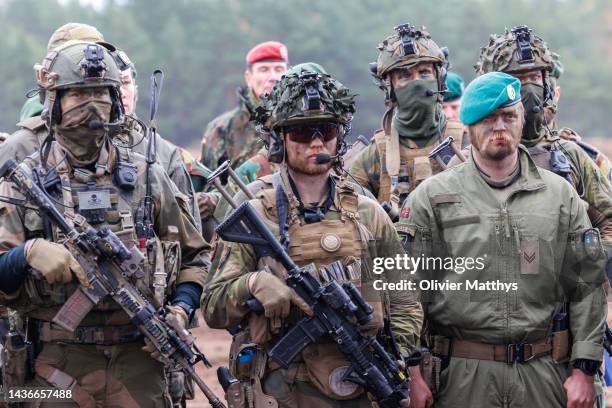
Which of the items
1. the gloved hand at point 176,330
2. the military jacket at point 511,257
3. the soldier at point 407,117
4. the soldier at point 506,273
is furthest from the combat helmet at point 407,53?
the gloved hand at point 176,330

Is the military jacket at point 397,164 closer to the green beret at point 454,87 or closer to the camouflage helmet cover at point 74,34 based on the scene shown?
the camouflage helmet cover at point 74,34

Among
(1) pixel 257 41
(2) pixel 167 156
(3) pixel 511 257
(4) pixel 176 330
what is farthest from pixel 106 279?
(1) pixel 257 41

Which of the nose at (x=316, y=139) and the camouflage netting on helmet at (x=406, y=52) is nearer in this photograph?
the nose at (x=316, y=139)

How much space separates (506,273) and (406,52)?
2.61 meters

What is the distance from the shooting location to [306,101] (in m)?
6.99

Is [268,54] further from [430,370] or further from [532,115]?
[430,370]

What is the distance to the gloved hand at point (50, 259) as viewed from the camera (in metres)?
6.82

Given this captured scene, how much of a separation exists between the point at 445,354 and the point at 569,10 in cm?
6827

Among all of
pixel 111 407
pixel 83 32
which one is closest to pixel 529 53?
pixel 83 32

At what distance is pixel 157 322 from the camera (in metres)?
7.11

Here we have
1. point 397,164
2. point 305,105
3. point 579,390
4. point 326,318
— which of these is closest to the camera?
point 326,318

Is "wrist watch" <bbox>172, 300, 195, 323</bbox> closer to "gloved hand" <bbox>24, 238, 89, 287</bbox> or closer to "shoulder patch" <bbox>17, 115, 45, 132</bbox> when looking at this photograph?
"gloved hand" <bbox>24, 238, 89, 287</bbox>

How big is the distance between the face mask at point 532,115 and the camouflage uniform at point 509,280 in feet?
4.37

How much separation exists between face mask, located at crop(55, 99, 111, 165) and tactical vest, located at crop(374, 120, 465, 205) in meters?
2.40
